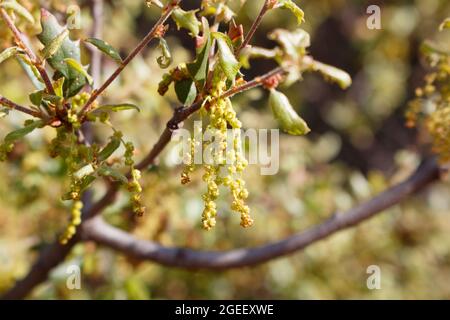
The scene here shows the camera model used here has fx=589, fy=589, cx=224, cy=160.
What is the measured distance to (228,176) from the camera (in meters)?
0.81

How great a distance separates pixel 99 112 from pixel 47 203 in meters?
1.03

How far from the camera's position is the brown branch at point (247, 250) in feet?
4.74

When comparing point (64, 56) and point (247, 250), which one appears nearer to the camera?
point (64, 56)

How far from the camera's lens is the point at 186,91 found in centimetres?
88

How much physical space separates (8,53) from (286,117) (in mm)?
395

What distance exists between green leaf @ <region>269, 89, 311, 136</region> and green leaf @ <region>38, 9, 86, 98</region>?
32cm

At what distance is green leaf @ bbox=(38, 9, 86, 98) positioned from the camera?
36.7 inches

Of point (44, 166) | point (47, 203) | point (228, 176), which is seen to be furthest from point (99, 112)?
point (47, 203)

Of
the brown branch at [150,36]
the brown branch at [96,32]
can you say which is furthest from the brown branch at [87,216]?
the brown branch at [96,32]

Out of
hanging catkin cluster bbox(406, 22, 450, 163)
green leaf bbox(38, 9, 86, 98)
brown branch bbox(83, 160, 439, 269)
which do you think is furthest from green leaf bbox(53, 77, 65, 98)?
hanging catkin cluster bbox(406, 22, 450, 163)

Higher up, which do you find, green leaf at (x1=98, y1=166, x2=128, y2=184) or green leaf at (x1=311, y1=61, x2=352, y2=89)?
green leaf at (x1=311, y1=61, x2=352, y2=89)

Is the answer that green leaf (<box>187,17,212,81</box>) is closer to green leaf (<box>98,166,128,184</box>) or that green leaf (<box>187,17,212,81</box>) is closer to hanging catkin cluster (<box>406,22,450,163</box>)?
green leaf (<box>98,166,128,184</box>)

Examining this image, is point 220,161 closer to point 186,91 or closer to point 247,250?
point 186,91

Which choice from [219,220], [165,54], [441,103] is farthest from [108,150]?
[219,220]
